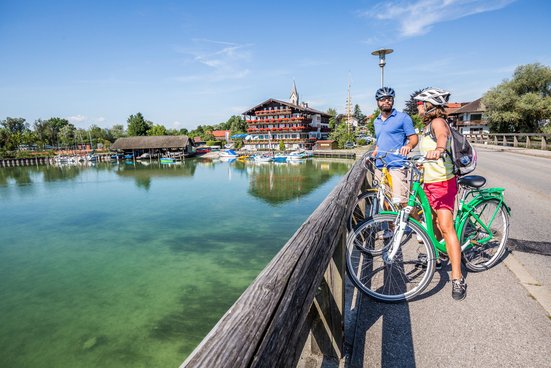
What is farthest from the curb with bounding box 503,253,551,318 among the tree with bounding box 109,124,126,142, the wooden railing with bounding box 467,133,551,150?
the tree with bounding box 109,124,126,142

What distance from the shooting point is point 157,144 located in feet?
248

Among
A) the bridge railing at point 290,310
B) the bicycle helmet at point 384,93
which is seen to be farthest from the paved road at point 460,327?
the bicycle helmet at point 384,93

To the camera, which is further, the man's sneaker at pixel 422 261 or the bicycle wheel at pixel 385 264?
the man's sneaker at pixel 422 261

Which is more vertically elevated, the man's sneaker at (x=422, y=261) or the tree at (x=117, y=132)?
the tree at (x=117, y=132)

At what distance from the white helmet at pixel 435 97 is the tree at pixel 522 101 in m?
39.0

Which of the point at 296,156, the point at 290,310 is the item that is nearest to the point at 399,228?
the point at 290,310

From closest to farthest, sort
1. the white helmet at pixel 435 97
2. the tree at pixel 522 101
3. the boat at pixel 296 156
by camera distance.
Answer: the white helmet at pixel 435 97, the tree at pixel 522 101, the boat at pixel 296 156

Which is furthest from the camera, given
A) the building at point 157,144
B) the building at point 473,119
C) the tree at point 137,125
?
the tree at point 137,125

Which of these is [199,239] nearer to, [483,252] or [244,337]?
[483,252]

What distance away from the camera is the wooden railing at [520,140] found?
1949cm

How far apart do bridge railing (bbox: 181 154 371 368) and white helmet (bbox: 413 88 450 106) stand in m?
1.41

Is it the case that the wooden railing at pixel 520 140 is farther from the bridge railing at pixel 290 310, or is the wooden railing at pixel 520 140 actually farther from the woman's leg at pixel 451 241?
the bridge railing at pixel 290 310

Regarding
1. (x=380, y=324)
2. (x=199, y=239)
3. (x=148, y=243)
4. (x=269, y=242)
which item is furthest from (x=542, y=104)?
(x=380, y=324)

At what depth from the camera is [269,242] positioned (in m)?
16.5
